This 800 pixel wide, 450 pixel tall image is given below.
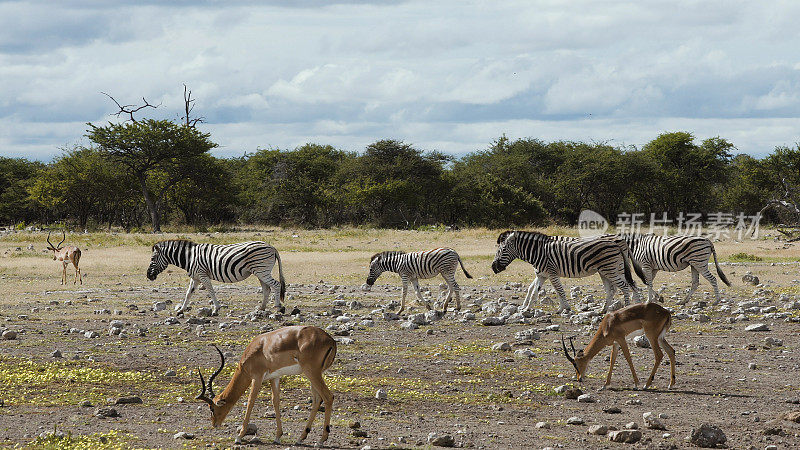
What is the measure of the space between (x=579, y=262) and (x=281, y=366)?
12402 mm

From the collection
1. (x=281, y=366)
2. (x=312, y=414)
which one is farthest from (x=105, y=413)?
(x=312, y=414)

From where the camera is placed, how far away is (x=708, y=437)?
8.01m

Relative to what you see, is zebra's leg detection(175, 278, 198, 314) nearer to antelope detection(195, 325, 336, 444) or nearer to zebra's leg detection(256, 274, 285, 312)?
zebra's leg detection(256, 274, 285, 312)

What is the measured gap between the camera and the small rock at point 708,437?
315 inches

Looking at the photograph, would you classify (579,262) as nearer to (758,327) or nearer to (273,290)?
(758,327)

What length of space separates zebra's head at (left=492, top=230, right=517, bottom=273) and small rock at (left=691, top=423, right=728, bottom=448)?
1262 cm

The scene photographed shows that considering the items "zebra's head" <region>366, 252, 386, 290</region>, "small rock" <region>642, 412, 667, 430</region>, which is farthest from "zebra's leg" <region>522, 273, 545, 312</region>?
"small rock" <region>642, 412, 667, 430</region>

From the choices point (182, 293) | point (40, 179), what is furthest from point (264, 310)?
point (40, 179)

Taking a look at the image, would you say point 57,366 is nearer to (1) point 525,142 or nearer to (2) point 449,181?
(2) point 449,181

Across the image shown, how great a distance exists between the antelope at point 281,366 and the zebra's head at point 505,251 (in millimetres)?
12955

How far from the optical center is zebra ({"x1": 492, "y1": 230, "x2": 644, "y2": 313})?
18969mm

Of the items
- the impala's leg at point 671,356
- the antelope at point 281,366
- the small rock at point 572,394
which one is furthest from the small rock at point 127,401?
the impala's leg at point 671,356

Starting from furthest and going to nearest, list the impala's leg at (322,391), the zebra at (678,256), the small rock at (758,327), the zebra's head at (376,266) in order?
the zebra's head at (376,266) → the zebra at (678,256) → the small rock at (758,327) → the impala's leg at (322,391)

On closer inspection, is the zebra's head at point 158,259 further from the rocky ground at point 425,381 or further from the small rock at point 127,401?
the small rock at point 127,401
